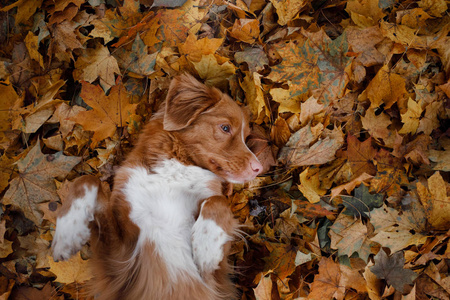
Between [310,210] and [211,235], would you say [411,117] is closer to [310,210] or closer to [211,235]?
[310,210]

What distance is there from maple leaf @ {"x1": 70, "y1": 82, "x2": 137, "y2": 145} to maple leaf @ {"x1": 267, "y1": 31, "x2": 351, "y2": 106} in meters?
1.48

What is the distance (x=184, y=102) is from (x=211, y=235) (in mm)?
1222

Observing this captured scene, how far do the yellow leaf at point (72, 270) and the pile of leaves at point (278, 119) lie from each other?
0.06 ft

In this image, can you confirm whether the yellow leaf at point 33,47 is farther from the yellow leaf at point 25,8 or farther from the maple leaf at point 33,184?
the maple leaf at point 33,184

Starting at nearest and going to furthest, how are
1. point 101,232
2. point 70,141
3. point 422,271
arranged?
point 101,232 < point 422,271 < point 70,141

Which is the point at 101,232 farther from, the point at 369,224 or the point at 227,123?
the point at 369,224

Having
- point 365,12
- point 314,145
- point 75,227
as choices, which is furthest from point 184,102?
point 365,12

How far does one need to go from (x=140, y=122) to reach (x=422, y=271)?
122 inches

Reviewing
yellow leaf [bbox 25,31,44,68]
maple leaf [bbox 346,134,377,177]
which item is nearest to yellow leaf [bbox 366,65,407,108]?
maple leaf [bbox 346,134,377,177]

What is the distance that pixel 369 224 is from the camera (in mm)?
3150

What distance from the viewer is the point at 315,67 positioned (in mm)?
3164

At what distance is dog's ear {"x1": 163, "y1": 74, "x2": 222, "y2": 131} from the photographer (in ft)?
9.85

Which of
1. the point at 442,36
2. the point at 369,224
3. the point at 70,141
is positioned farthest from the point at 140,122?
the point at 442,36

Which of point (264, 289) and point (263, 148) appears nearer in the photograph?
point (264, 289)
